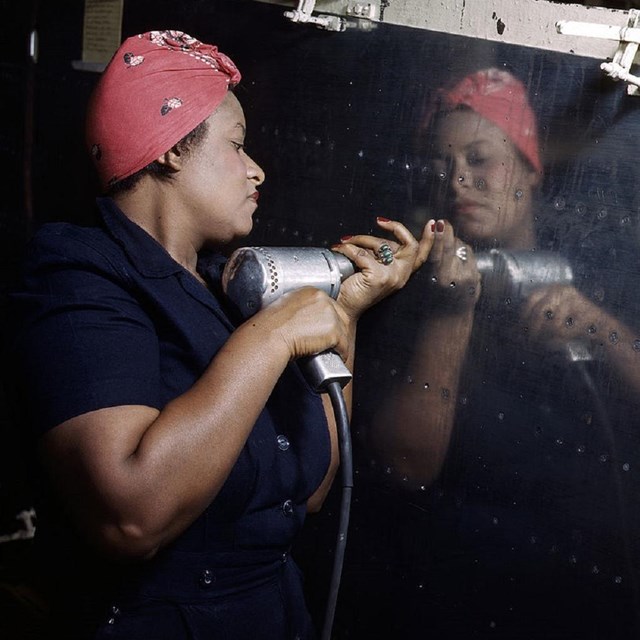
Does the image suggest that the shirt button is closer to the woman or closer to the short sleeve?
the woman

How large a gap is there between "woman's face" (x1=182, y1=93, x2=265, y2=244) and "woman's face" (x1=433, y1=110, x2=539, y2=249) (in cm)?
31

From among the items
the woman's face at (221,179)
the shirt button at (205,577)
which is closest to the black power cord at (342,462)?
the shirt button at (205,577)

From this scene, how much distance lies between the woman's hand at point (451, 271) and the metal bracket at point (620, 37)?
358 millimetres

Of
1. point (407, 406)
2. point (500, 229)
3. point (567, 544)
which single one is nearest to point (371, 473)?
point (407, 406)

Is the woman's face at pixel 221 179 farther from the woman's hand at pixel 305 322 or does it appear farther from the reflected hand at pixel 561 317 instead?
the reflected hand at pixel 561 317

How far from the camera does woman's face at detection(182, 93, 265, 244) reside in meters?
1.27

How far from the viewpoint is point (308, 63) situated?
5.10 ft

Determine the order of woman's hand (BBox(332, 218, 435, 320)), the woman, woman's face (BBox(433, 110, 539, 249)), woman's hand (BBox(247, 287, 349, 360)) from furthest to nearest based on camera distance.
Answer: woman's hand (BBox(332, 218, 435, 320))
woman's face (BBox(433, 110, 539, 249))
woman's hand (BBox(247, 287, 349, 360))
the woman

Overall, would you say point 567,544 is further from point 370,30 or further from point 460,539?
point 370,30

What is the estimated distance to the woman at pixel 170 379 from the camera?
3.52 ft

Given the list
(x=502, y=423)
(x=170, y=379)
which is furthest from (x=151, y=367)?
(x=502, y=423)

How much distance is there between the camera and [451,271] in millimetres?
1383

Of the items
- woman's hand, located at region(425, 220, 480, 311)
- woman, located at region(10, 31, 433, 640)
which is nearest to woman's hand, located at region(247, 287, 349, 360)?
woman, located at region(10, 31, 433, 640)

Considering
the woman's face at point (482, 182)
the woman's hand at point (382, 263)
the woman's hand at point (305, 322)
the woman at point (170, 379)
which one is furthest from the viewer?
the woman's hand at point (382, 263)
